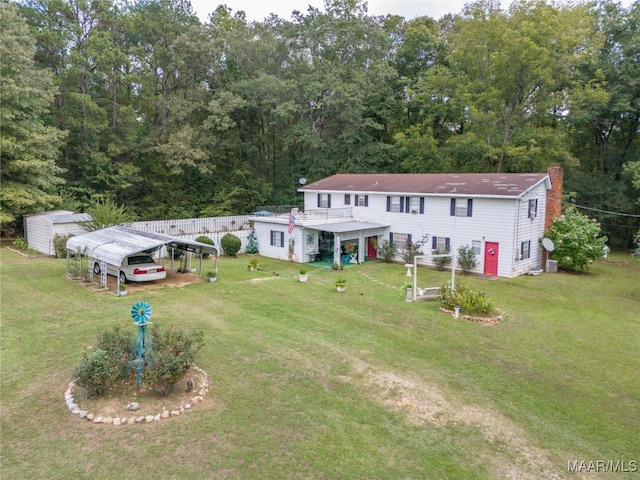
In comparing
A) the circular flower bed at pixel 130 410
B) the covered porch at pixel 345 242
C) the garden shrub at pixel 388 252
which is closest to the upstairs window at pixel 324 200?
the covered porch at pixel 345 242

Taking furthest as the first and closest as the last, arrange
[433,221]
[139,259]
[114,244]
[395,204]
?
1. [395,204]
2. [433,221]
3. [139,259]
4. [114,244]

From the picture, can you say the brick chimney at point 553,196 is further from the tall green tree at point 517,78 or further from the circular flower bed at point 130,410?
the circular flower bed at point 130,410

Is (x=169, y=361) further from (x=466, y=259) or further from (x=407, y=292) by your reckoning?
(x=466, y=259)

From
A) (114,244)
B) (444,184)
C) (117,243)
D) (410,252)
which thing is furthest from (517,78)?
(114,244)

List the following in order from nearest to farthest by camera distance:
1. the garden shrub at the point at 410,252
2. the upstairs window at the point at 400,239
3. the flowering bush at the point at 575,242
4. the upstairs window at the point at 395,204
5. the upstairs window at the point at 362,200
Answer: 1. the flowering bush at the point at 575,242
2. the garden shrub at the point at 410,252
3. the upstairs window at the point at 400,239
4. the upstairs window at the point at 395,204
5. the upstairs window at the point at 362,200

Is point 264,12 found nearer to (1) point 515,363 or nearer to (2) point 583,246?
(2) point 583,246

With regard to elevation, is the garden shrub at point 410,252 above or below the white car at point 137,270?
below
